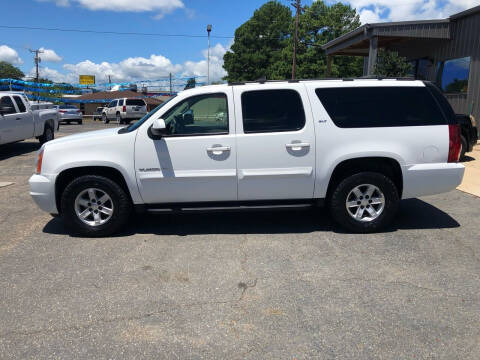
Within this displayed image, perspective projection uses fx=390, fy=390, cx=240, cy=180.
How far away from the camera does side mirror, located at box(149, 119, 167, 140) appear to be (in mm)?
4367

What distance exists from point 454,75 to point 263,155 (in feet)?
41.4

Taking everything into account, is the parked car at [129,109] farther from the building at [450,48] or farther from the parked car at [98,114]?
the building at [450,48]

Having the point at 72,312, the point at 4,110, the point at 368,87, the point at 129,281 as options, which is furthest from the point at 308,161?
the point at 4,110

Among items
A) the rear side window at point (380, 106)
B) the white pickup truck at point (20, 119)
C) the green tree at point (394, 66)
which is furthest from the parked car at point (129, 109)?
the rear side window at point (380, 106)

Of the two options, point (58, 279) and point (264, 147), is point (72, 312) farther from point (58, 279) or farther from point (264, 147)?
point (264, 147)

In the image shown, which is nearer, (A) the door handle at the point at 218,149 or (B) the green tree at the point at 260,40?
(A) the door handle at the point at 218,149

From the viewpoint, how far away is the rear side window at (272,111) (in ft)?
15.3

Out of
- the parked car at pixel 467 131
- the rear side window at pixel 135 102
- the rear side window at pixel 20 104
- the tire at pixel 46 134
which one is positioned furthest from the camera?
the rear side window at pixel 135 102

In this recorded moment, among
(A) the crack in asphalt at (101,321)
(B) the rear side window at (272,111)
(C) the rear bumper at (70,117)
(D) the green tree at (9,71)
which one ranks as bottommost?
(A) the crack in asphalt at (101,321)

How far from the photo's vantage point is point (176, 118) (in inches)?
186

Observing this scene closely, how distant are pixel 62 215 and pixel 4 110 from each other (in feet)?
25.9

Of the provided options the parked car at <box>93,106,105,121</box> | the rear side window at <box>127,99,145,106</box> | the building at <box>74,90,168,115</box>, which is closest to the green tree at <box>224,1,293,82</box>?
the building at <box>74,90,168,115</box>

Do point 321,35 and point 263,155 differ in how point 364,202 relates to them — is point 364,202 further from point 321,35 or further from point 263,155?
point 321,35

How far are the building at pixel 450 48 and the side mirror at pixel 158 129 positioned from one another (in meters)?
11.1
